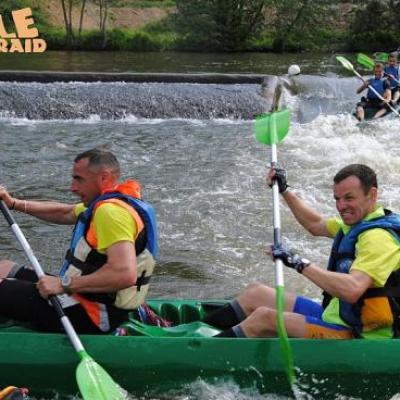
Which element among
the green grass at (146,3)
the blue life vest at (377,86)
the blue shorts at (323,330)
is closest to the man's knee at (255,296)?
the blue shorts at (323,330)

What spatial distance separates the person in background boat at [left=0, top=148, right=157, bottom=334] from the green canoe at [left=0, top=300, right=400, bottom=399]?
12cm

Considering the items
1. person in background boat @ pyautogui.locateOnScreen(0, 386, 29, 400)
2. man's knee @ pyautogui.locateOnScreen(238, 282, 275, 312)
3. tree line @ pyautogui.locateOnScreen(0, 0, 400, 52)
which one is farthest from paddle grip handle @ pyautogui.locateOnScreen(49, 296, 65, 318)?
tree line @ pyautogui.locateOnScreen(0, 0, 400, 52)

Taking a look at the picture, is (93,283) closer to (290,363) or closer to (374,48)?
(290,363)

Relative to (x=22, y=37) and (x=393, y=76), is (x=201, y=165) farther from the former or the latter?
(x=22, y=37)

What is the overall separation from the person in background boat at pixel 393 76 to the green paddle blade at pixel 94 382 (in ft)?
33.6

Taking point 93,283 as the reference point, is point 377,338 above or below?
below

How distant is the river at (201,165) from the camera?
19.6 ft

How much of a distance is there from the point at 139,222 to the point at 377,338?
3.88 feet

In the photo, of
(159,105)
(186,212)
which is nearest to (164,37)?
(159,105)

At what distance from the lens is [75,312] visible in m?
3.44

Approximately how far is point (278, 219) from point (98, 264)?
915 millimetres

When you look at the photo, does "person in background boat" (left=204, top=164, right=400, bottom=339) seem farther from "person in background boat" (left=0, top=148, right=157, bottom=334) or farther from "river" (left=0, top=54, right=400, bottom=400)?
"person in background boat" (left=0, top=148, right=157, bottom=334)

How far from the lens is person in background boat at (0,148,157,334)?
3211mm

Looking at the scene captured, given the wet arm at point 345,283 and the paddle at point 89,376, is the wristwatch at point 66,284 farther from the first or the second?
the wet arm at point 345,283
